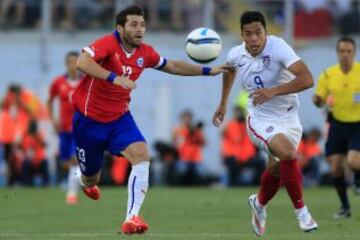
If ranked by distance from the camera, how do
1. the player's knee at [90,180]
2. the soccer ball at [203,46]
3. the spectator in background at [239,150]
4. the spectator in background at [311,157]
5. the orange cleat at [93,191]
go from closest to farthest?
1. the soccer ball at [203,46]
2. the player's knee at [90,180]
3. the orange cleat at [93,191]
4. the spectator in background at [239,150]
5. the spectator in background at [311,157]

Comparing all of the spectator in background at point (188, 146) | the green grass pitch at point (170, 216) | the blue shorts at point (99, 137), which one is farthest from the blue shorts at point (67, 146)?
the spectator in background at point (188, 146)

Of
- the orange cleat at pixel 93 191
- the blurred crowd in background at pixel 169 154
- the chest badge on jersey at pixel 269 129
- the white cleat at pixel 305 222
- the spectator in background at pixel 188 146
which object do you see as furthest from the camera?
the spectator in background at pixel 188 146

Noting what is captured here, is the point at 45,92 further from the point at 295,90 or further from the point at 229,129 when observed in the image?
the point at 295,90

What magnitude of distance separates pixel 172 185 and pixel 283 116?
51.5 ft

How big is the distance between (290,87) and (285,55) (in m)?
0.45

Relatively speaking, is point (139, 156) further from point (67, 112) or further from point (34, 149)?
point (34, 149)

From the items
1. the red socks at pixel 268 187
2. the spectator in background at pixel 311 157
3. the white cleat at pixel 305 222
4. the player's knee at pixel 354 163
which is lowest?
the spectator in background at pixel 311 157

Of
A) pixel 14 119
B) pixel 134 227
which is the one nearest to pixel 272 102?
pixel 134 227

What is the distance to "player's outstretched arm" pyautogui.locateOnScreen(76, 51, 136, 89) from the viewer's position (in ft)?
39.6

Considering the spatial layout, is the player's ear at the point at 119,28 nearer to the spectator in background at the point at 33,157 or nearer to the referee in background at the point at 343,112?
the referee in background at the point at 343,112

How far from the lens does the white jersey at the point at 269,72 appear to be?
1316 centimetres

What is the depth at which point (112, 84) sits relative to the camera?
43.1ft

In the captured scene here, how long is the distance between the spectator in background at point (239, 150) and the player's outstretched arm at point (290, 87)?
50.7 ft

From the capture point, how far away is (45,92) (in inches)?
1161
